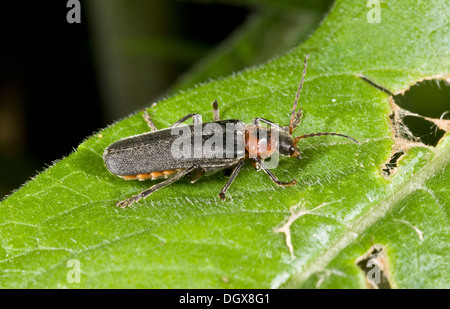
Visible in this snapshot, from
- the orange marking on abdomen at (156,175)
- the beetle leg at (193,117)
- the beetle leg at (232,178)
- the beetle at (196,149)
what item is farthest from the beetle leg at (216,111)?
the orange marking on abdomen at (156,175)

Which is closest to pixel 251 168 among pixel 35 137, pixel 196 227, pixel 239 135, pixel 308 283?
pixel 239 135

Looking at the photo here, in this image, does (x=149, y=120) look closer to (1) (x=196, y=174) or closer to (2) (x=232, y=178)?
(1) (x=196, y=174)

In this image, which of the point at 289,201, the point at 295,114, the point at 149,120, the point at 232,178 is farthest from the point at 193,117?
the point at 289,201

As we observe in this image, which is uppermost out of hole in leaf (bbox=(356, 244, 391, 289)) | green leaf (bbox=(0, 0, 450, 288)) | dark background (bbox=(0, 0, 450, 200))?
dark background (bbox=(0, 0, 450, 200))

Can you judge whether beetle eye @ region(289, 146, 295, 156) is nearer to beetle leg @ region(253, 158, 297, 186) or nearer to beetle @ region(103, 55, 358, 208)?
beetle @ region(103, 55, 358, 208)

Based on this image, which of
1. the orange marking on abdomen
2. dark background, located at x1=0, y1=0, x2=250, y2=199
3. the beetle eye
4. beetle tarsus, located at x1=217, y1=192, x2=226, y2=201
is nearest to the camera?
beetle tarsus, located at x1=217, y1=192, x2=226, y2=201

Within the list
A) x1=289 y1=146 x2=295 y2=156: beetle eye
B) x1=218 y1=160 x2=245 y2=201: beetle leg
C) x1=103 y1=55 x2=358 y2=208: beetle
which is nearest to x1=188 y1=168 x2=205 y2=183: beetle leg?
x1=103 y1=55 x2=358 y2=208: beetle

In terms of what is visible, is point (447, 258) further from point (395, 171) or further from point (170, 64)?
point (170, 64)
